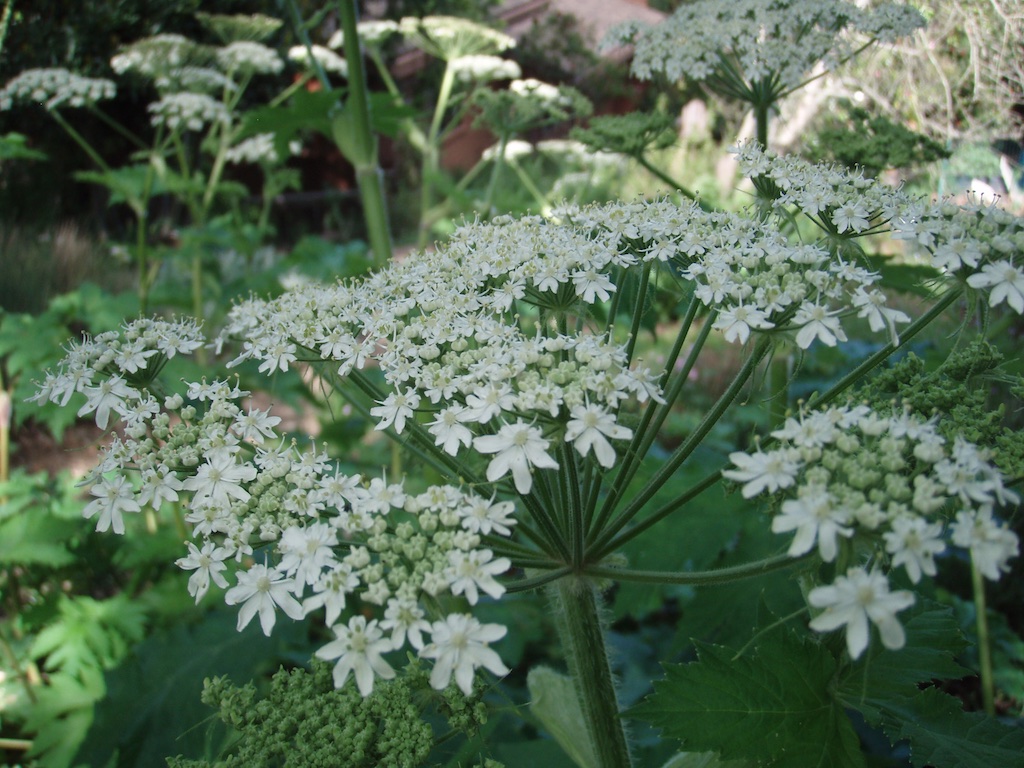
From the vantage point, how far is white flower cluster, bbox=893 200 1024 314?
1817 millimetres

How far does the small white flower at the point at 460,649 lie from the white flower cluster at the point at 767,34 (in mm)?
2879

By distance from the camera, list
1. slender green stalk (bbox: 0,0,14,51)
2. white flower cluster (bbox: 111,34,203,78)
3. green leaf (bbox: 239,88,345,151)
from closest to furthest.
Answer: green leaf (bbox: 239,88,345,151) < slender green stalk (bbox: 0,0,14,51) < white flower cluster (bbox: 111,34,203,78)

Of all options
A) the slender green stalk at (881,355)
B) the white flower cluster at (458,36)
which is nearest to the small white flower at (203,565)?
the slender green stalk at (881,355)

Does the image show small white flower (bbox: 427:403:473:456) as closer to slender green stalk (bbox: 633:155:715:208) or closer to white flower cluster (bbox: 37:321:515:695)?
white flower cluster (bbox: 37:321:515:695)

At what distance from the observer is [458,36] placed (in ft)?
20.8

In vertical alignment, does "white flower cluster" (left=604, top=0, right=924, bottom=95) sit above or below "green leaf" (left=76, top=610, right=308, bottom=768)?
above

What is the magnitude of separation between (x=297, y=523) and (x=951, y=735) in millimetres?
1629

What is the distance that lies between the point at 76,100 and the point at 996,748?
21.4ft

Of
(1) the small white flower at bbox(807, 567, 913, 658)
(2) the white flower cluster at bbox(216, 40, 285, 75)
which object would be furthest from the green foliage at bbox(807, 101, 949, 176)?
(2) the white flower cluster at bbox(216, 40, 285, 75)

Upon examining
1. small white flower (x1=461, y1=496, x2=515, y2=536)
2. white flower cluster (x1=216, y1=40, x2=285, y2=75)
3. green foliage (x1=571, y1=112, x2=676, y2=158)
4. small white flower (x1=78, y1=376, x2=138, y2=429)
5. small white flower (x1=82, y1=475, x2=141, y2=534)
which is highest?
white flower cluster (x1=216, y1=40, x2=285, y2=75)

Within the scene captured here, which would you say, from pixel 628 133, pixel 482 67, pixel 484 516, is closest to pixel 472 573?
pixel 484 516

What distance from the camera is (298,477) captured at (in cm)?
177

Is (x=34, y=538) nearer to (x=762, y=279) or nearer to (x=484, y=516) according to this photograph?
(x=484, y=516)

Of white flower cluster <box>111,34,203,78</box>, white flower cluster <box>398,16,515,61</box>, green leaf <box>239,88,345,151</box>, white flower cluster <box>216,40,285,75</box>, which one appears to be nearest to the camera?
green leaf <box>239,88,345,151</box>
